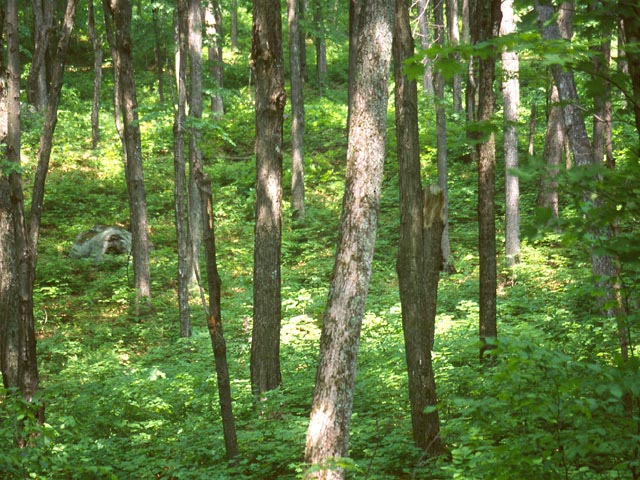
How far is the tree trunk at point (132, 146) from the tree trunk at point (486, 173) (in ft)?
28.6

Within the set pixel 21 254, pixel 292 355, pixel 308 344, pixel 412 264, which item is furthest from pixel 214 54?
pixel 412 264

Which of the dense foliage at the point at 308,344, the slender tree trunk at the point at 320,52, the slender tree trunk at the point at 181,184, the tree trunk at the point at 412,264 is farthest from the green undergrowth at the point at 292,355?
the slender tree trunk at the point at 320,52

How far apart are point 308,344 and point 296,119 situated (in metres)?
11.6

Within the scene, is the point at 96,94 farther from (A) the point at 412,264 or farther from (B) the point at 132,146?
(A) the point at 412,264

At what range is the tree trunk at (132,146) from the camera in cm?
1414

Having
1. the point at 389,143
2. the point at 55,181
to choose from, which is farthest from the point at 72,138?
the point at 389,143

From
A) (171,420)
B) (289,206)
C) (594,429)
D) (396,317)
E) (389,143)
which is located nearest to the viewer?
(594,429)

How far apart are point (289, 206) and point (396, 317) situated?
10934mm

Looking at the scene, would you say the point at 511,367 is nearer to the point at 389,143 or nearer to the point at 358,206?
the point at 358,206

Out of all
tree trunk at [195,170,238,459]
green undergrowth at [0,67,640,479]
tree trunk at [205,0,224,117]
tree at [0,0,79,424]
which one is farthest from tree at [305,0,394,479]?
tree trunk at [205,0,224,117]

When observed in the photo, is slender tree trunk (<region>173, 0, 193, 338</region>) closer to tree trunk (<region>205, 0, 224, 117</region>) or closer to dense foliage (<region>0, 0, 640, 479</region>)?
dense foliage (<region>0, 0, 640, 479</region>)

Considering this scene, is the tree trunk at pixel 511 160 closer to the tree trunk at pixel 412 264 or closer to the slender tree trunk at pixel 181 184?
the slender tree trunk at pixel 181 184

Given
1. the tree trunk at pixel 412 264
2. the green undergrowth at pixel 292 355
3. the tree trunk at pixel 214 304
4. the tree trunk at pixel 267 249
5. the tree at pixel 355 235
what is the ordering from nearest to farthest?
1. the green undergrowth at pixel 292 355
2. the tree at pixel 355 235
3. the tree trunk at pixel 214 304
4. the tree trunk at pixel 412 264
5. the tree trunk at pixel 267 249

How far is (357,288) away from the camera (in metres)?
5.83
